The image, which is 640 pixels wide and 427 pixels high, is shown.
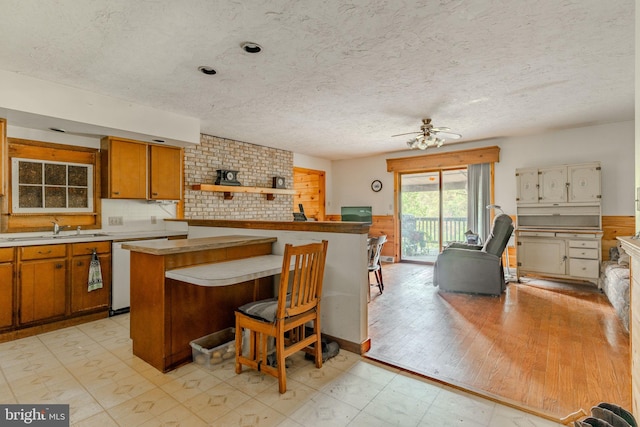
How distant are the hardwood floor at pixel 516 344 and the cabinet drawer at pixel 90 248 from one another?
124 inches

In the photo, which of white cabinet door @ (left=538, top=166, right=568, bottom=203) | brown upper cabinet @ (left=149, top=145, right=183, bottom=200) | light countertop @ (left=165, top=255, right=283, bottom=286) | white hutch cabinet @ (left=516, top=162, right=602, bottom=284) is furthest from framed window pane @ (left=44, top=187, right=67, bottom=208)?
white cabinet door @ (left=538, top=166, right=568, bottom=203)

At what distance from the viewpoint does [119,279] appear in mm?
3750

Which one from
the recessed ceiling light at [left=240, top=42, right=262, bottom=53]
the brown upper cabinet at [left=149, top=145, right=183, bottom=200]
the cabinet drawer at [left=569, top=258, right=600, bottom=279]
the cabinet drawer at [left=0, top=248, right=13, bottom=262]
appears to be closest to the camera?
the recessed ceiling light at [left=240, top=42, right=262, bottom=53]

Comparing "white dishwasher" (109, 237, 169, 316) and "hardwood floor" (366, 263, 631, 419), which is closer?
"hardwood floor" (366, 263, 631, 419)

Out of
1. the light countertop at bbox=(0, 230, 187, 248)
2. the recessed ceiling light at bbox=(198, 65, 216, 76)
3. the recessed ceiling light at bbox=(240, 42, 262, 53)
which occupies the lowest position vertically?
the light countertop at bbox=(0, 230, 187, 248)

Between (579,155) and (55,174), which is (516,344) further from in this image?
(55,174)

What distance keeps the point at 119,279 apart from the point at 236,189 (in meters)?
2.34

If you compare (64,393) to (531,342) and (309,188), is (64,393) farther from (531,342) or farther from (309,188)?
(309,188)

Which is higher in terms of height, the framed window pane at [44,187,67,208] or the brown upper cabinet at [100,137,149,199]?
the brown upper cabinet at [100,137,149,199]

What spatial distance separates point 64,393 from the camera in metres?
2.10

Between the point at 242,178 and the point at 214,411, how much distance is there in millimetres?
4527

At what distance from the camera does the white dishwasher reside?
3.72 metres

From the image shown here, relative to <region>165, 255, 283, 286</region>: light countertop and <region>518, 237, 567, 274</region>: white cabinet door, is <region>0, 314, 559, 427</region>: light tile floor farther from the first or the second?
<region>518, 237, 567, 274</region>: white cabinet door

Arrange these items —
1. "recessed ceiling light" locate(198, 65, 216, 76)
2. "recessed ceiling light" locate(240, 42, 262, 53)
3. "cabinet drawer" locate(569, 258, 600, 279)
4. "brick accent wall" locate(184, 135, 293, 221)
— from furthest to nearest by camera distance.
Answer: "brick accent wall" locate(184, 135, 293, 221)
"cabinet drawer" locate(569, 258, 600, 279)
"recessed ceiling light" locate(198, 65, 216, 76)
"recessed ceiling light" locate(240, 42, 262, 53)
